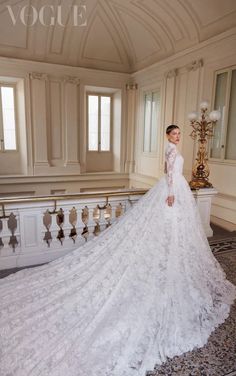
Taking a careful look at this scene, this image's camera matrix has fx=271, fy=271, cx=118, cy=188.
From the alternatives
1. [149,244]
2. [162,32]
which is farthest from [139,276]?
[162,32]

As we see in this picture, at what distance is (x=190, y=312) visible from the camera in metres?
2.18

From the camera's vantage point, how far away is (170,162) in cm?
265

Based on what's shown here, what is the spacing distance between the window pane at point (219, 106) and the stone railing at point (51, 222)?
2.54 metres

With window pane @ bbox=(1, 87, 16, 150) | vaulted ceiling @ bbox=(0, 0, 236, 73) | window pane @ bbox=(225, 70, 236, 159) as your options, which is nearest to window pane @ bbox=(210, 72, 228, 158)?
window pane @ bbox=(225, 70, 236, 159)

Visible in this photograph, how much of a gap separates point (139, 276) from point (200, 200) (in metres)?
2.15

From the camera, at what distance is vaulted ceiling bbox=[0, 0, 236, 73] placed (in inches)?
217

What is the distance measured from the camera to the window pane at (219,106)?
527 centimetres

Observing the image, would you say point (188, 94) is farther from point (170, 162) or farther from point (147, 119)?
point (170, 162)

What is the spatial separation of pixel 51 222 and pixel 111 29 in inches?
241

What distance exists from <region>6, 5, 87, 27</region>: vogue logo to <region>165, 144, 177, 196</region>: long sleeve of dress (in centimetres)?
550

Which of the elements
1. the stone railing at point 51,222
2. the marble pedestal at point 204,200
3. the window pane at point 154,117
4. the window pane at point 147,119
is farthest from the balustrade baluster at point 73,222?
the window pane at point 147,119

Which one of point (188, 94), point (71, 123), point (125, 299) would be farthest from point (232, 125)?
point (71, 123)

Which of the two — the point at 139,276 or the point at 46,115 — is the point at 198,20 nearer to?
the point at 46,115

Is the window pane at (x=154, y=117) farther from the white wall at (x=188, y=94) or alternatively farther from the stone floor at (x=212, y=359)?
the stone floor at (x=212, y=359)
